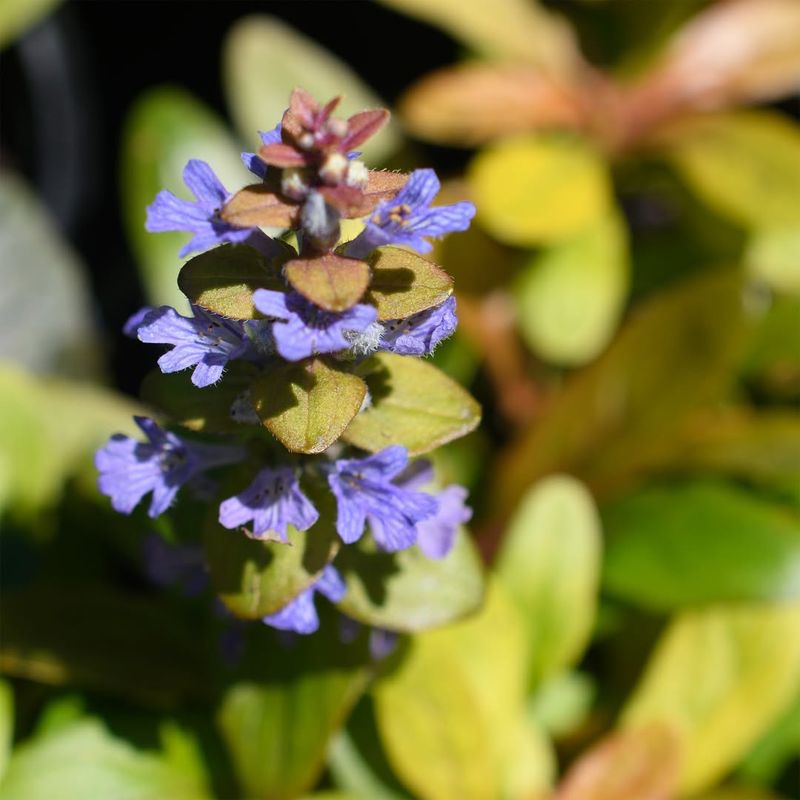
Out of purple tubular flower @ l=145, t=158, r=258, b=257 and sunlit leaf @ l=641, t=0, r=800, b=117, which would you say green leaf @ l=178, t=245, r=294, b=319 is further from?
sunlit leaf @ l=641, t=0, r=800, b=117

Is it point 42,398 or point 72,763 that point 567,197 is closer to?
point 42,398

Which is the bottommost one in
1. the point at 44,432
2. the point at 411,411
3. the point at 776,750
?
the point at 776,750

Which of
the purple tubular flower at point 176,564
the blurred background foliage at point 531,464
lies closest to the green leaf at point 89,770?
the blurred background foliage at point 531,464

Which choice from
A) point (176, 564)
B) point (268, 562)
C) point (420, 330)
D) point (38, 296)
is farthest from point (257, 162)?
point (38, 296)

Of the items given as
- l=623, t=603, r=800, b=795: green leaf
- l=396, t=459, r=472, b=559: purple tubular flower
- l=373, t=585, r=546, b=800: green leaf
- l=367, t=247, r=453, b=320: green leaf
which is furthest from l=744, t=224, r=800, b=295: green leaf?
l=367, t=247, r=453, b=320: green leaf

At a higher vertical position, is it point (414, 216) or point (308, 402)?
point (414, 216)

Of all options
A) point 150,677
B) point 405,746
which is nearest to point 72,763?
point 150,677

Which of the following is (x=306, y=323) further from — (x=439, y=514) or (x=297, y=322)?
(x=439, y=514)
